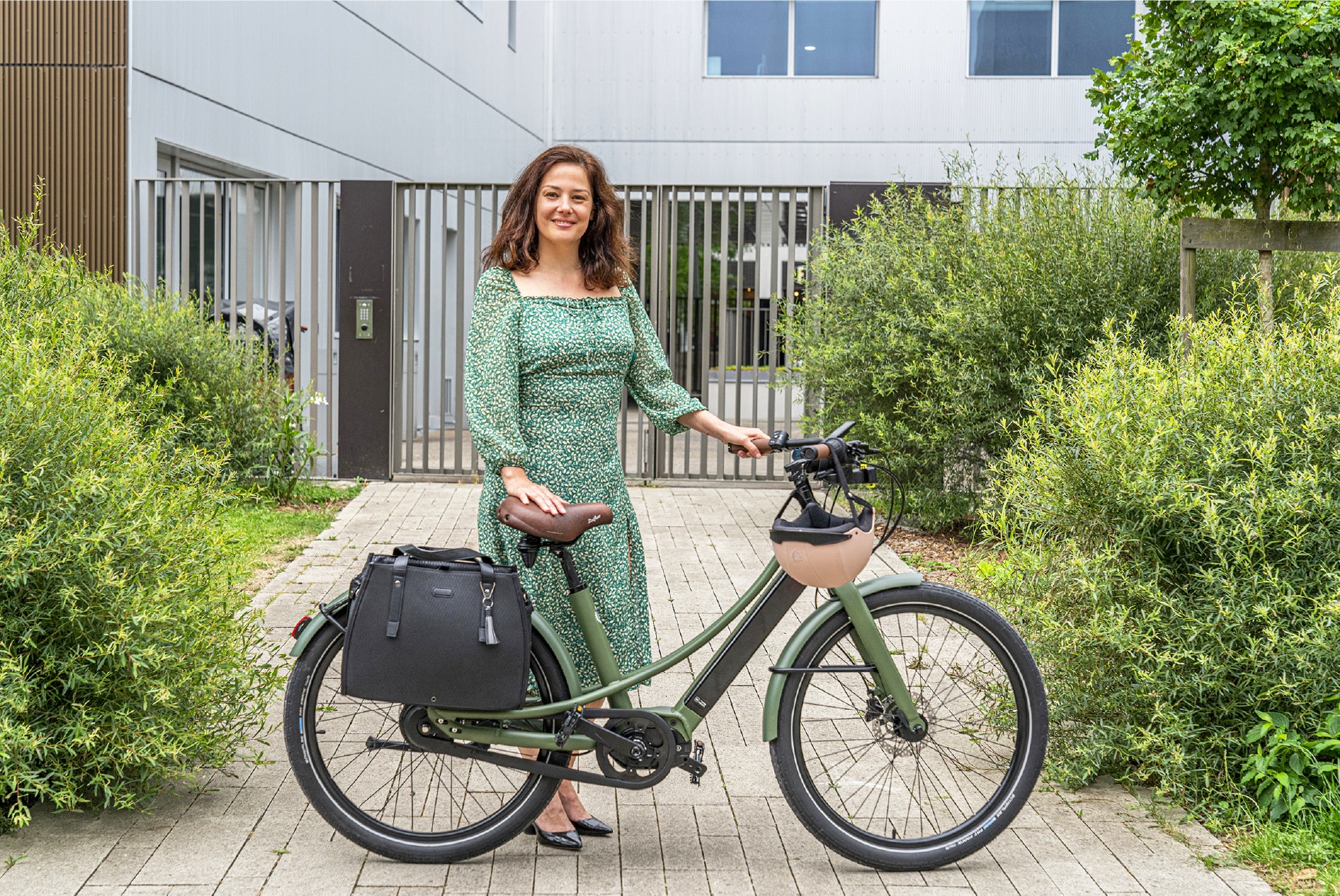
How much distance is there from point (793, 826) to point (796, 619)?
2.48 m

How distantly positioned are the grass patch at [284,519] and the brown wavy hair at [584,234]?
3493 mm

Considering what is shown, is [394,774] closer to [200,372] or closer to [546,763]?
[546,763]

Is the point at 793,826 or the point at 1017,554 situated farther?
the point at 1017,554

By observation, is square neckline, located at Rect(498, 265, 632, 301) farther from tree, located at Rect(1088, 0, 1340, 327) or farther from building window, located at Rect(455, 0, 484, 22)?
building window, located at Rect(455, 0, 484, 22)

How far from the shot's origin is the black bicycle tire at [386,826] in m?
3.32

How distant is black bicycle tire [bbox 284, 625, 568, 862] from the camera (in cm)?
332

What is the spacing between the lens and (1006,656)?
3.35m

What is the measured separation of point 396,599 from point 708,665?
32.6 inches

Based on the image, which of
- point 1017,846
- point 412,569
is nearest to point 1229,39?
point 1017,846

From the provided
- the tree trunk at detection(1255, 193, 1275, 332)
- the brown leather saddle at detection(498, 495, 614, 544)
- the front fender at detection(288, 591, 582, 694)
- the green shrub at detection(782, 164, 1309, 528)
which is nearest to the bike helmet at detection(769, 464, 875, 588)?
the brown leather saddle at detection(498, 495, 614, 544)

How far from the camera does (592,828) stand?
3.63 m

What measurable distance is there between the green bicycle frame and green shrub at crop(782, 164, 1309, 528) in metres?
4.42

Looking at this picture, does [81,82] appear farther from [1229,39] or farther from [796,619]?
[1229,39]

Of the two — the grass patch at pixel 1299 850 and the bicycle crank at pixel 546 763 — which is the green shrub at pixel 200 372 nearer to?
the bicycle crank at pixel 546 763
